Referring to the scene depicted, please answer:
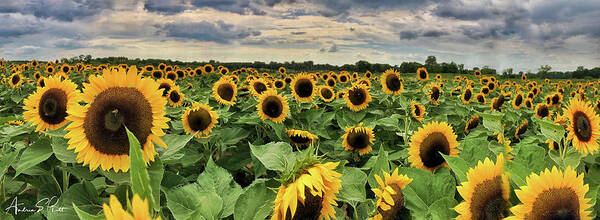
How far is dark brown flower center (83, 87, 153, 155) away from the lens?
50.7 inches

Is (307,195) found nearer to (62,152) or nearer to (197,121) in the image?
(62,152)

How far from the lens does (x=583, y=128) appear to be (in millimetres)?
1928

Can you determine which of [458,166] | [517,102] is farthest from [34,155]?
[517,102]

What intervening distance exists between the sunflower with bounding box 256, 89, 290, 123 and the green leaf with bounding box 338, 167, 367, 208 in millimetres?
2590

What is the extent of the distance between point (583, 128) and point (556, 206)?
1.40m

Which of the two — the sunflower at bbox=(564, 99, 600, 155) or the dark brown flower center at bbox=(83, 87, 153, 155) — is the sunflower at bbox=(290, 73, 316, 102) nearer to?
the sunflower at bbox=(564, 99, 600, 155)

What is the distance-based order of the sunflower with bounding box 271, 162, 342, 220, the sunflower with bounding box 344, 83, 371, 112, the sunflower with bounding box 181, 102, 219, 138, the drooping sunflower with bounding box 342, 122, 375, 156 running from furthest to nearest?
the sunflower with bounding box 344, 83, 371, 112 < the drooping sunflower with bounding box 342, 122, 375, 156 < the sunflower with bounding box 181, 102, 219, 138 < the sunflower with bounding box 271, 162, 342, 220

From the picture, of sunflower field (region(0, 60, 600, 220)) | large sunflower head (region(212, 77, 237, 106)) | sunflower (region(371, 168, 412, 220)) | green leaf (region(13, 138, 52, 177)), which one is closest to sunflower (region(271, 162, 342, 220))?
sunflower field (region(0, 60, 600, 220))

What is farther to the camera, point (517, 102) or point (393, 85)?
point (517, 102)

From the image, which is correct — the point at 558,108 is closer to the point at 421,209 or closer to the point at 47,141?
the point at 421,209

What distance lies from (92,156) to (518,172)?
57.7 inches

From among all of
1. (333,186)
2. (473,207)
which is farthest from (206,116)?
(473,207)

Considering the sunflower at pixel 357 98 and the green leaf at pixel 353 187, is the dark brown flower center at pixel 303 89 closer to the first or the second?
the sunflower at pixel 357 98

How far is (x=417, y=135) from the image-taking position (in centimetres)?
219
